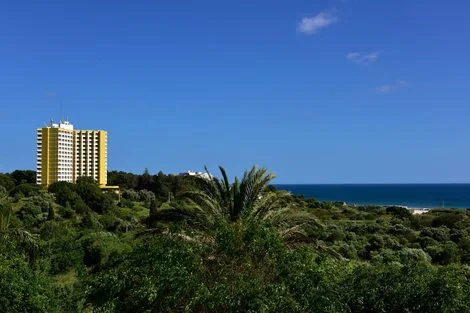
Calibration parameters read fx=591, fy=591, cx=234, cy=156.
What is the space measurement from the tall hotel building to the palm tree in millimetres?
71835

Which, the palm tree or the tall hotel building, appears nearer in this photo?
the palm tree

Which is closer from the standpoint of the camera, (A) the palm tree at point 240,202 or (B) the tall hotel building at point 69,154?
(A) the palm tree at point 240,202

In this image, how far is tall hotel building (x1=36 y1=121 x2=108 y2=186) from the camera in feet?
293

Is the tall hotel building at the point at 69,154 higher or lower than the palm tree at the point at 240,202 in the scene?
higher

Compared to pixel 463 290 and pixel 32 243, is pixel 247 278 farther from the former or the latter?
pixel 32 243

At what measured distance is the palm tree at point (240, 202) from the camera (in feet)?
64.0

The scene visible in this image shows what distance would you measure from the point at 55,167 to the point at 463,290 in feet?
279

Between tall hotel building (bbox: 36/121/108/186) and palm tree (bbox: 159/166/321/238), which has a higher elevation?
tall hotel building (bbox: 36/121/108/186)

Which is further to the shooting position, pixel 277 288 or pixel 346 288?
pixel 346 288

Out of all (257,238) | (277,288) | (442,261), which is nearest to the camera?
(277,288)

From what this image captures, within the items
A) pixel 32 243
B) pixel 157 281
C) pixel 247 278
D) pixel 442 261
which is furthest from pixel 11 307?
pixel 442 261

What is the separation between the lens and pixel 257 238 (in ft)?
34.3

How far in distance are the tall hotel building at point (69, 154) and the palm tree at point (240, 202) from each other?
236ft

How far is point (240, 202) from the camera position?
20.3 metres
